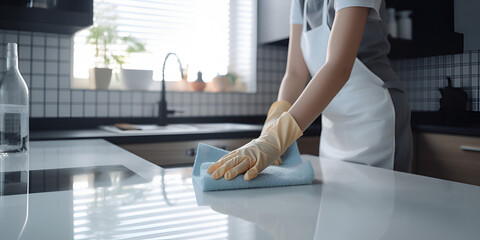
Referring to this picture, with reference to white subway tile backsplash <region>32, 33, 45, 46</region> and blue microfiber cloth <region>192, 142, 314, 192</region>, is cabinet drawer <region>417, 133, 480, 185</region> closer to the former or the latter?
blue microfiber cloth <region>192, 142, 314, 192</region>

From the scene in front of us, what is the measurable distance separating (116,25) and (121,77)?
32 centimetres

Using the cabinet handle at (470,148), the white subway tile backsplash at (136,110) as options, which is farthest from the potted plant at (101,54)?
the cabinet handle at (470,148)

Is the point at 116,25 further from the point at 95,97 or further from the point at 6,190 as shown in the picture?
the point at 6,190

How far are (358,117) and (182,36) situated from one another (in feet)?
5.26

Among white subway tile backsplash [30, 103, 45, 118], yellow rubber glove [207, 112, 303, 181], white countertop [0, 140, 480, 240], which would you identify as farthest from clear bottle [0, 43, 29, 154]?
white subway tile backsplash [30, 103, 45, 118]

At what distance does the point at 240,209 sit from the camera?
23.4 inches

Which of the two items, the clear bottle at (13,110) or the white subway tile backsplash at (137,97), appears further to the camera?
the white subway tile backsplash at (137,97)

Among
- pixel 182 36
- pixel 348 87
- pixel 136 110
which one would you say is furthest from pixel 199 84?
pixel 348 87

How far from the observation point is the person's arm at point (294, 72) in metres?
1.50

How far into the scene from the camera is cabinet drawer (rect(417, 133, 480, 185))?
73.1 inches

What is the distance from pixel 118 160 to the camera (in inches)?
42.3

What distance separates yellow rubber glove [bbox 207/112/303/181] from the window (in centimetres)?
177

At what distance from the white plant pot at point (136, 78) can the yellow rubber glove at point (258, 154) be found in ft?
5.55

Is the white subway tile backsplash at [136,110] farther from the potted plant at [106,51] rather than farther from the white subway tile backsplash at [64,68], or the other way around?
the white subway tile backsplash at [64,68]
